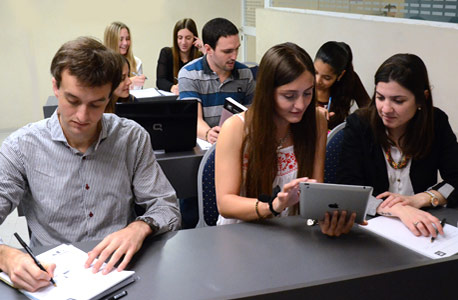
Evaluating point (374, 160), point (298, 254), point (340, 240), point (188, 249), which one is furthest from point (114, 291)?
point (374, 160)

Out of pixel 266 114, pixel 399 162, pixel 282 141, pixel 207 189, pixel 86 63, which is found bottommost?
pixel 207 189

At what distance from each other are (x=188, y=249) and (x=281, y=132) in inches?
25.8

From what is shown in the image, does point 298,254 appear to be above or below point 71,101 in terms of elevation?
below

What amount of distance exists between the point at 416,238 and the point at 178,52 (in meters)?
3.52

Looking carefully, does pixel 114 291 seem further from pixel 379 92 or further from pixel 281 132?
pixel 379 92

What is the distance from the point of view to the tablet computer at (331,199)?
1224 millimetres

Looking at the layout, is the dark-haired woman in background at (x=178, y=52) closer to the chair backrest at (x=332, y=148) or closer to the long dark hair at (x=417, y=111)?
the chair backrest at (x=332, y=148)

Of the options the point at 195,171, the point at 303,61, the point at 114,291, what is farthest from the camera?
the point at 195,171

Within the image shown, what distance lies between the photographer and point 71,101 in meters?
1.31

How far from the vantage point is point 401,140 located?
5.84 ft

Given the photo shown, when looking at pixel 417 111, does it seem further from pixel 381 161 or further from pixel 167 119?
pixel 167 119

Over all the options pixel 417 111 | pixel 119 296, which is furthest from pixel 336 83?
pixel 119 296

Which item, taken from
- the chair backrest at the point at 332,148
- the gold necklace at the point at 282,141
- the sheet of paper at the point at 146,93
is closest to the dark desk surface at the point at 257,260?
the gold necklace at the point at 282,141

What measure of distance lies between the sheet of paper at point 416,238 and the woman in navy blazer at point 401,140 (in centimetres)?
34
